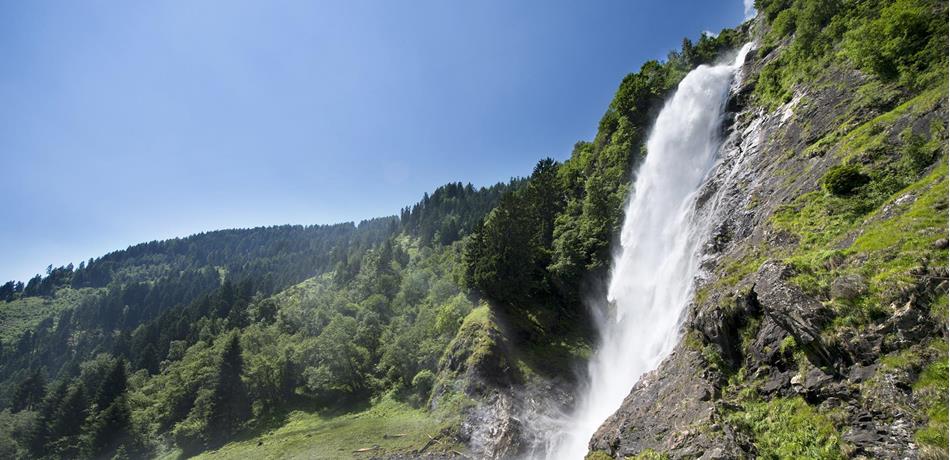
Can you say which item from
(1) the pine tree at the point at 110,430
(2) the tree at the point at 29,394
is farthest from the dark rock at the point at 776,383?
(2) the tree at the point at 29,394

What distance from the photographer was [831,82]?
30.8 metres

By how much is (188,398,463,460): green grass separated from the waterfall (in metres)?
11.8

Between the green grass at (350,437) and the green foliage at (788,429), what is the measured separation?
79.4 feet

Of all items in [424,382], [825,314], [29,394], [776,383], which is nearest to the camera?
[825,314]

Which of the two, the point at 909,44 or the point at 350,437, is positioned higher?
the point at 909,44

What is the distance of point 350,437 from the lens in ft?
129

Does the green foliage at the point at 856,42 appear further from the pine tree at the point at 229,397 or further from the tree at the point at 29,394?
the tree at the point at 29,394

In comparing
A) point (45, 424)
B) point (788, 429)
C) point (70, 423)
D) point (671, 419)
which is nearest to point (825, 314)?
point (788, 429)

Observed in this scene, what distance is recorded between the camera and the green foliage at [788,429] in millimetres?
12031

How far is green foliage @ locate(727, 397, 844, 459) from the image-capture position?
39.5ft

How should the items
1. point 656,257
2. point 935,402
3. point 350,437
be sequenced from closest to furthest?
point 935,402
point 656,257
point 350,437

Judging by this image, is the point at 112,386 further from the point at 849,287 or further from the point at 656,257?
the point at 849,287

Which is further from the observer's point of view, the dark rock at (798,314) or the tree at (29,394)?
the tree at (29,394)

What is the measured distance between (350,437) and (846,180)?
4291cm
